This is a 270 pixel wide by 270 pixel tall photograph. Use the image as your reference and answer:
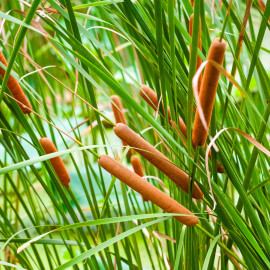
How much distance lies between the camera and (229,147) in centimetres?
57

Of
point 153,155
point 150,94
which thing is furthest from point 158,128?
point 150,94

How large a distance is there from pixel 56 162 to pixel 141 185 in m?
0.15

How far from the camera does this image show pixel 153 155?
1.36ft

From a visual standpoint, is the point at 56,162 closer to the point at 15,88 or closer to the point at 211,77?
the point at 15,88

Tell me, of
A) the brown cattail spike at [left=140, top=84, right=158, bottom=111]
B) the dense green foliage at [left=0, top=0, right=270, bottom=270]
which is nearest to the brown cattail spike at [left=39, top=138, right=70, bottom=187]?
the dense green foliage at [left=0, top=0, right=270, bottom=270]

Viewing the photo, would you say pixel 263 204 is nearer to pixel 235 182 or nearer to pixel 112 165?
pixel 235 182

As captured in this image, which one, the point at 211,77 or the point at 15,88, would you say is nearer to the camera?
the point at 211,77

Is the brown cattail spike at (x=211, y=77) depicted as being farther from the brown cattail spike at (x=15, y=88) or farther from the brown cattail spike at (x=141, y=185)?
the brown cattail spike at (x=15, y=88)

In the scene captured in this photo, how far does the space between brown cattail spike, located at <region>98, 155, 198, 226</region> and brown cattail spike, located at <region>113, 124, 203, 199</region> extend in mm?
24

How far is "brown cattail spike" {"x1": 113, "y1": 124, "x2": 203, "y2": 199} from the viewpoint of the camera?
39cm

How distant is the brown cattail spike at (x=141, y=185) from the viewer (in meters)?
0.38

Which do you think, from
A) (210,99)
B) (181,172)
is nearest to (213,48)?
(210,99)

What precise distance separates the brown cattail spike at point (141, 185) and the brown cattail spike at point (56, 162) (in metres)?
0.13

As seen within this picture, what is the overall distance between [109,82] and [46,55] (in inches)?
80.3
